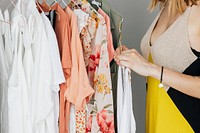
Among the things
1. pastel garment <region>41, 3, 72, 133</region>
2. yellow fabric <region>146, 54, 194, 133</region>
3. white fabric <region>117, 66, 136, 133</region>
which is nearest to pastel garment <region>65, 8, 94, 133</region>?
pastel garment <region>41, 3, 72, 133</region>

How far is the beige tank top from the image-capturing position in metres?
1.35

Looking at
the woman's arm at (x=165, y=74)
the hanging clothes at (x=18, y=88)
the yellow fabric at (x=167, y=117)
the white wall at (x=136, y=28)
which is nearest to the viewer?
the hanging clothes at (x=18, y=88)

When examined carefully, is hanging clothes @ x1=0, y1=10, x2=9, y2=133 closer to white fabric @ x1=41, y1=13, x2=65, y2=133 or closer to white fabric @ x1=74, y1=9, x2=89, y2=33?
white fabric @ x1=41, y1=13, x2=65, y2=133

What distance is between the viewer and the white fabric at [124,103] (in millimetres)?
1371

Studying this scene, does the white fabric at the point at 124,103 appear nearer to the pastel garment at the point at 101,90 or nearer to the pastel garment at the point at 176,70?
the pastel garment at the point at 101,90

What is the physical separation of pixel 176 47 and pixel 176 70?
0.09 metres

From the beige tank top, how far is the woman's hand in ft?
0.28

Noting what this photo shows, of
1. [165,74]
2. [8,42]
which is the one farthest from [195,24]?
[8,42]

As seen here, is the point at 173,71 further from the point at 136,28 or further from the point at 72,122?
the point at 136,28

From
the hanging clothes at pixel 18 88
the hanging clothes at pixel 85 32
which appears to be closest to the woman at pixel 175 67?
the hanging clothes at pixel 85 32

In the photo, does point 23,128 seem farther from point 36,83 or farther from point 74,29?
point 74,29

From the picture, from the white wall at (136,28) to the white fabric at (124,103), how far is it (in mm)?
671

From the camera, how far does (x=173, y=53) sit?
4.54ft

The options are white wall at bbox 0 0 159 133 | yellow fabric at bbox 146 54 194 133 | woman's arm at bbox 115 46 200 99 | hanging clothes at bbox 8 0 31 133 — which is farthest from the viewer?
white wall at bbox 0 0 159 133
